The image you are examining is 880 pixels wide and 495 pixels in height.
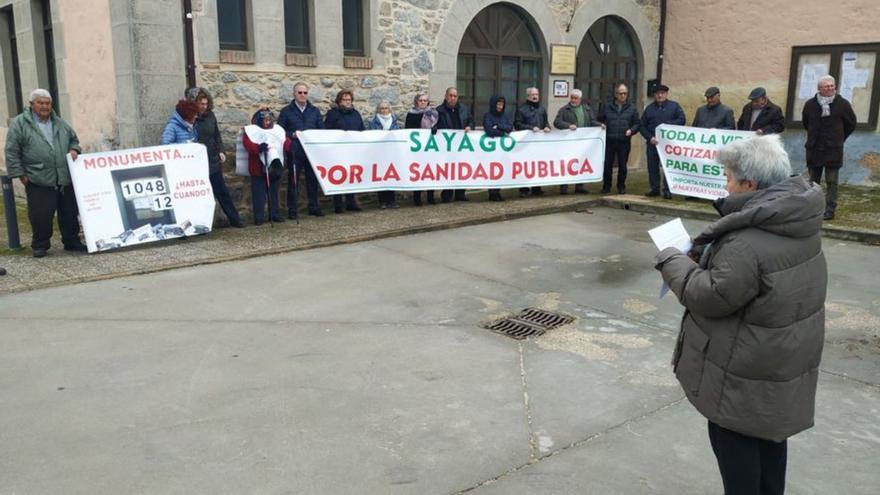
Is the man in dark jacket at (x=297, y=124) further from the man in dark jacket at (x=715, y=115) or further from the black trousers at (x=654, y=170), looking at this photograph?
the man in dark jacket at (x=715, y=115)

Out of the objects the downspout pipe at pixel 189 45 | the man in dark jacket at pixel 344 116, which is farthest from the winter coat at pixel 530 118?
the downspout pipe at pixel 189 45

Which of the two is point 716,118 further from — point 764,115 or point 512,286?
point 512,286

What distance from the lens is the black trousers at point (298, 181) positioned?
985 cm

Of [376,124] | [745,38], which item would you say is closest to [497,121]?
[376,124]

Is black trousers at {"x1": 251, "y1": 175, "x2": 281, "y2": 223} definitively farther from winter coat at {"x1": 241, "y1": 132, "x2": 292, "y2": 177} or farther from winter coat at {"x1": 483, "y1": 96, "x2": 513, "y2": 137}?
winter coat at {"x1": 483, "y1": 96, "x2": 513, "y2": 137}

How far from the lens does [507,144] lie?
11352mm

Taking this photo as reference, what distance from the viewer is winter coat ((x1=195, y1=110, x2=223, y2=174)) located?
347 inches

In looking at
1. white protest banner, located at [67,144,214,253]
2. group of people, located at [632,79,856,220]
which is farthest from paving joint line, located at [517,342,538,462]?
white protest banner, located at [67,144,214,253]

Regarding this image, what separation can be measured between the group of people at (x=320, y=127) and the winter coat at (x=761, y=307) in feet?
21.9

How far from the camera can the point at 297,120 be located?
31.8ft

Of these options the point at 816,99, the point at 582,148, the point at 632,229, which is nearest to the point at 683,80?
the point at 582,148

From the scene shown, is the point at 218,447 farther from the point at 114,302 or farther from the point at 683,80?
the point at 683,80

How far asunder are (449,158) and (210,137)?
360 centimetres

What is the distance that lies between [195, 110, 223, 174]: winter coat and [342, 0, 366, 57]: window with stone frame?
289cm
